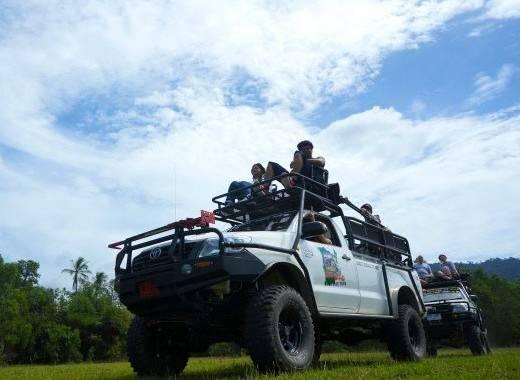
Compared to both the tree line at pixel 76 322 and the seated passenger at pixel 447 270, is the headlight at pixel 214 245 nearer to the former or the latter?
the seated passenger at pixel 447 270

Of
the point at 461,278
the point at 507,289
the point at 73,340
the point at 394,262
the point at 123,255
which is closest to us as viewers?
the point at 123,255

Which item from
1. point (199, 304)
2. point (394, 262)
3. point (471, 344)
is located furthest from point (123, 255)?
point (471, 344)

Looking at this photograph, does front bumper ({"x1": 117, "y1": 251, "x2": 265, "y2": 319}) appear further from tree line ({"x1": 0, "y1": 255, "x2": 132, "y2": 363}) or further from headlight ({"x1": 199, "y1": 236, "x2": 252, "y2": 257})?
tree line ({"x1": 0, "y1": 255, "x2": 132, "y2": 363})

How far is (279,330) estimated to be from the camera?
5660mm

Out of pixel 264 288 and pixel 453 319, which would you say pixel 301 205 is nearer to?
pixel 264 288

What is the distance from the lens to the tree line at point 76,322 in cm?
4275

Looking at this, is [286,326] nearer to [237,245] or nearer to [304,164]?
[237,245]

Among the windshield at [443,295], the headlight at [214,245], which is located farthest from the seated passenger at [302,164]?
the windshield at [443,295]

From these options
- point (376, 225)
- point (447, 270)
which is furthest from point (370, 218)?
point (447, 270)

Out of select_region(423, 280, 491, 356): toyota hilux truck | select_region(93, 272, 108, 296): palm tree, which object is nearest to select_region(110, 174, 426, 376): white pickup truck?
select_region(423, 280, 491, 356): toyota hilux truck

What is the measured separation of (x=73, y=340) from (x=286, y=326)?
43293mm

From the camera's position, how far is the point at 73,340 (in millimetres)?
44438

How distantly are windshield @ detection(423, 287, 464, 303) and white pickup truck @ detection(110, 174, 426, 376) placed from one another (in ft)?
14.8

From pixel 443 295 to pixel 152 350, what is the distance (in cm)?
847
